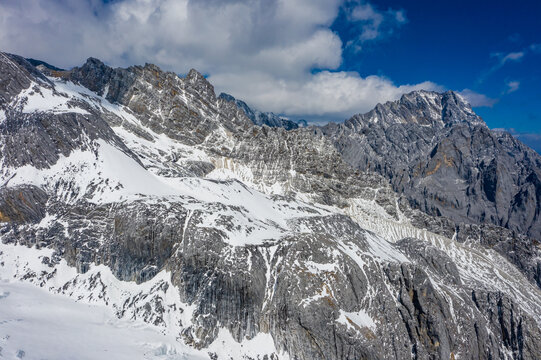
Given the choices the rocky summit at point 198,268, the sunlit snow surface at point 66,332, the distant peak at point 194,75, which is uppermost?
the distant peak at point 194,75

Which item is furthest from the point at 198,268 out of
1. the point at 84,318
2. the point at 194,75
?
the point at 194,75

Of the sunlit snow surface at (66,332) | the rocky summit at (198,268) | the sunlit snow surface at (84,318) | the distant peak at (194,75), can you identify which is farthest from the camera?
the distant peak at (194,75)

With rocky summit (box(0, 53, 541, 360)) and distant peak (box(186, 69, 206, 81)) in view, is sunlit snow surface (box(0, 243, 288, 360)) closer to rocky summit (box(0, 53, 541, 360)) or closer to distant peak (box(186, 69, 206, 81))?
rocky summit (box(0, 53, 541, 360))

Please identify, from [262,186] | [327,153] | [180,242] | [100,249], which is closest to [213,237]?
[180,242]

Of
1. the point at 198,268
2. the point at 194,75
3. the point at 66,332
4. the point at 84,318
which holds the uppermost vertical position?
the point at 194,75

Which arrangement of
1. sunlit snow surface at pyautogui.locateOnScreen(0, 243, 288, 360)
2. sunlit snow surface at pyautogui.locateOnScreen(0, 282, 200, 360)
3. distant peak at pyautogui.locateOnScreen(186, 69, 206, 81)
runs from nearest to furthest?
sunlit snow surface at pyautogui.locateOnScreen(0, 282, 200, 360) < sunlit snow surface at pyautogui.locateOnScreen(0, 243, 288, 360) < distant peak at pyautogui.locateOnScreen(186, 69, 206, 81)

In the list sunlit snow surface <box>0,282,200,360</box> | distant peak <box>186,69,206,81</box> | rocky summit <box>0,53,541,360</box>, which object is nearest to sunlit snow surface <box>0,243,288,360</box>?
sunlit snow surface <box>0,282,200,360</box>

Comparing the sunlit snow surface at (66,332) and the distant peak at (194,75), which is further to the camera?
the distant peak at (194,75)

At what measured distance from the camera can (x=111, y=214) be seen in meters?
60.8

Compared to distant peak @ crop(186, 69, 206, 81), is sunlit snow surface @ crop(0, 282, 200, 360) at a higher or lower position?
lower

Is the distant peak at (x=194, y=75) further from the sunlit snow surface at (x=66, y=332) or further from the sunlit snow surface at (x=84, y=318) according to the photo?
the sunlit snow surface at (x=66, y=332)

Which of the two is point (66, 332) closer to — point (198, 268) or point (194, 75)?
point (198, 268)

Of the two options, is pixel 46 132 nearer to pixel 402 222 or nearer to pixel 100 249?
pixel 100 249

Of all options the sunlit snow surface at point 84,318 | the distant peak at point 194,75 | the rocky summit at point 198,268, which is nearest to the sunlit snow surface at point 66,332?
the sunlit snow surface at point 84,318
